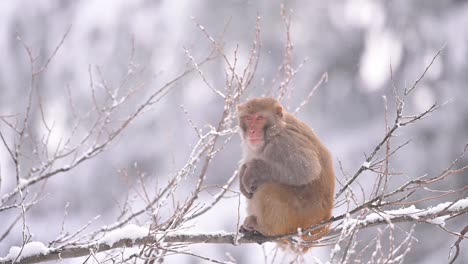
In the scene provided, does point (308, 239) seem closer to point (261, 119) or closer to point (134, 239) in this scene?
point (261, 119)

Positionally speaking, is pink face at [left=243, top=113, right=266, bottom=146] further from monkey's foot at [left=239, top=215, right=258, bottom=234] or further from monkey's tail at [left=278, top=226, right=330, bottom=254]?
monkey's tail at [left=278, top=226, right=330, bottom=254]

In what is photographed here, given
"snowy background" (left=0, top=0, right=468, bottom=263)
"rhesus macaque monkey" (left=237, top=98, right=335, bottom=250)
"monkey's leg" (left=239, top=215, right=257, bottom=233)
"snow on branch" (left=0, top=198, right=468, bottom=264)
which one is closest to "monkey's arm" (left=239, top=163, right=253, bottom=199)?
"rhesus macaque monkey" (left=237, top=98, right=335, bottom=250)

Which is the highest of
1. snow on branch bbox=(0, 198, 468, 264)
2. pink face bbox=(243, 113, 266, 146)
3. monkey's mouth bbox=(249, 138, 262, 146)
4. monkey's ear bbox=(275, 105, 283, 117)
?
monkey's ear bbox=(275, 105, 283, 117)

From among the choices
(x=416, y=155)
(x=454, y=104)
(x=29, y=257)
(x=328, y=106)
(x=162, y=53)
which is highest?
(x=162, y=53)

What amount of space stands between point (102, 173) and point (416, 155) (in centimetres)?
644

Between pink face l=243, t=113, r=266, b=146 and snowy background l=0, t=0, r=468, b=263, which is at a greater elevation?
snowy background l=0, t=0, r=468, b=263

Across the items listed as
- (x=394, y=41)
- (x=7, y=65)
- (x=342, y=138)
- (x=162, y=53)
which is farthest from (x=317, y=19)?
(x=7, y=65)

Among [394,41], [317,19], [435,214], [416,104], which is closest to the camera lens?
[435,214]

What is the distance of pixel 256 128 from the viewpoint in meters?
3.95

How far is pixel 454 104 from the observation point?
11484 millimetres

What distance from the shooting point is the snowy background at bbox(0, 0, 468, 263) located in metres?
11.4

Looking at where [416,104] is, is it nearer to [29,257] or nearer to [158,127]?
[158,127]

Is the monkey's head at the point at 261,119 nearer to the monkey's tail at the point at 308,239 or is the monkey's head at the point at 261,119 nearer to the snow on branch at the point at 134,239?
the monkey's tail at the point at 308,239

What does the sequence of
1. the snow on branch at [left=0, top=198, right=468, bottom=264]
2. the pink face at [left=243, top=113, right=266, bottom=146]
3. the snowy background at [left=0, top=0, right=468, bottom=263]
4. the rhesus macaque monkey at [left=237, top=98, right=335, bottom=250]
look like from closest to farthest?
1. the snow on branch at [left=0, top=198, right=468, bottom=264]
2. the rhesus macaque monkey at [left=237, top=98, right=335, bottom=250]
3. the pink face at [left=243, top=113, right=266, bottom=146]
4. the snowy background at [left=0, top=0, right=468, bottom=263]
